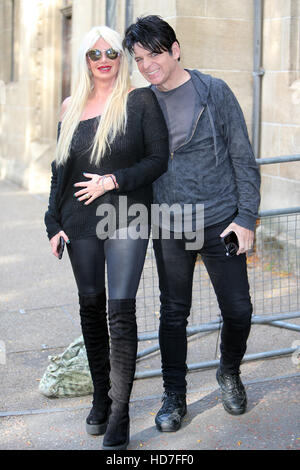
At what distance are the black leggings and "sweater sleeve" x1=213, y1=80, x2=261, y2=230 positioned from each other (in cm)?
53

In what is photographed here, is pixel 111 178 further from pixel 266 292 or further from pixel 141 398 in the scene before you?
pixel 266 292

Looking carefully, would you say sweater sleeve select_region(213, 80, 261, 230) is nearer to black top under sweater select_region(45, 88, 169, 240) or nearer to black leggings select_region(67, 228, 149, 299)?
black top under sweater select_region(45, 88, 169, 240)

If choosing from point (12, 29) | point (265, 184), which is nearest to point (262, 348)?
point (265, 184)

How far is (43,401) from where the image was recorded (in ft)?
14.8

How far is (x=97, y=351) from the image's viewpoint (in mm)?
3855

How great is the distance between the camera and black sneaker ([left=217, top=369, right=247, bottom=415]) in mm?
4156

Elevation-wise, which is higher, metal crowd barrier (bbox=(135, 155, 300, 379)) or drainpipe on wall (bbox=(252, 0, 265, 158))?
drainpipe on wall (bbox=(252, 0, 265, 158))

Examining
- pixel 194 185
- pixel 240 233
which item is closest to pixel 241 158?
pixel 194 185

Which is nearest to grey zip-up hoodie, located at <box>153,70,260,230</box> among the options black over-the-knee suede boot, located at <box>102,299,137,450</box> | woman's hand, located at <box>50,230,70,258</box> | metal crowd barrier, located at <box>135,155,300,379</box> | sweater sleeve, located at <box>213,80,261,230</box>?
sweater sleeve, located at <box>213,80,261,230</box>

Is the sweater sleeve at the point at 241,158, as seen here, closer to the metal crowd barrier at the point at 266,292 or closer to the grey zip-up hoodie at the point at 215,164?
the grey zip-up hoodie at the point at 215,164

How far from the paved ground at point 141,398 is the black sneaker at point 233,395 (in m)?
0.05

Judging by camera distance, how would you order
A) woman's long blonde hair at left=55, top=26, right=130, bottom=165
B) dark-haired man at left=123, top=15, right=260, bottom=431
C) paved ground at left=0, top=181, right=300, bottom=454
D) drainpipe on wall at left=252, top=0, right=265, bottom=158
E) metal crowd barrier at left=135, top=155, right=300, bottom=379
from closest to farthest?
woman's long blonde hair at left=55, top=26, right=130, bottom=165
dark-haired man at left=123, top=15, right=260, bottom=431
paved ground at left=0, top=181, right=300, bottom=454
metal crowd barrier at left=135, top=155, right=300, bottom=379
drainpipe on wall at left=252, top=0, right=265, bottom=158
